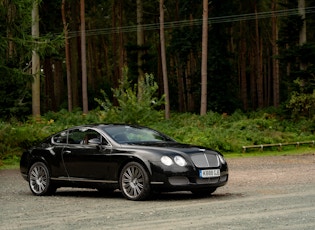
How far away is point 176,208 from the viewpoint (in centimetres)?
1250

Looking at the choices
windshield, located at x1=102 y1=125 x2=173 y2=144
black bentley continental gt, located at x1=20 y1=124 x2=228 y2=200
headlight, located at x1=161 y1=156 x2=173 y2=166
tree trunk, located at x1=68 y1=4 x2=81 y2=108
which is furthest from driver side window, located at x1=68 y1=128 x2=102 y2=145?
tree trunk, located at x1=68 y1=4 x2=81 y2=108

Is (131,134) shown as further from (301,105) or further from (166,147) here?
(301,105)

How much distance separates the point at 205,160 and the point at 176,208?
1985 mm

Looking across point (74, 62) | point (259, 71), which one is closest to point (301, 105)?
point (74, 62)

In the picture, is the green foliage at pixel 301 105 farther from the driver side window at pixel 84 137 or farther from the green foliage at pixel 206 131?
the driver side window at pixel 84 137

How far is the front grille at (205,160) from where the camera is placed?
1409 cm

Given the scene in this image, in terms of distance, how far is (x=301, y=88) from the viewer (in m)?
41.5

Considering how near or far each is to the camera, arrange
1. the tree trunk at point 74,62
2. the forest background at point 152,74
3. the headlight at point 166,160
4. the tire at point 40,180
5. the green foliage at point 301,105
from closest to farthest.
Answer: the headlight at point 166,160, the tire at point 40,180, the forest background at point 152,74, the green foliage at point 301,105, the tree trunk at point 74,62

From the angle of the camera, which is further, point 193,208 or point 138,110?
point 138,110

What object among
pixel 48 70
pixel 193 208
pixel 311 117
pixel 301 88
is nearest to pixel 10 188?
pixel 193 208

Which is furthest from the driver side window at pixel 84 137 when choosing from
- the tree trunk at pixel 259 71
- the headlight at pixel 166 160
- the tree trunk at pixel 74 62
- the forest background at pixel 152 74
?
the tree trunk at pixel 259 71

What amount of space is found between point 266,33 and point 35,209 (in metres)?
61.7

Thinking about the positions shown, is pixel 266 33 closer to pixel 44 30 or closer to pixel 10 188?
pixel 44 30

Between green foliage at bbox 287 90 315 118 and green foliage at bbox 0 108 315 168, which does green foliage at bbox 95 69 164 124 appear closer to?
green foliage at bbox 0 108 315 168
